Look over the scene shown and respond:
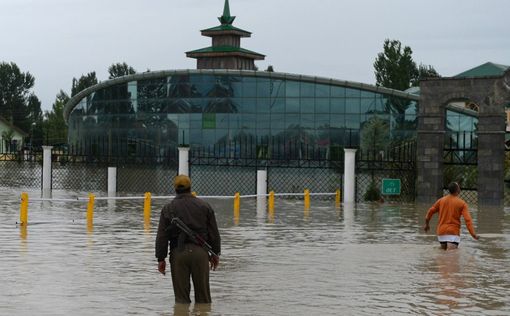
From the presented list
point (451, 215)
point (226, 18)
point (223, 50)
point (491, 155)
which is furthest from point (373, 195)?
point (226, 18)

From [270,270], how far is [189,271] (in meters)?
3.48

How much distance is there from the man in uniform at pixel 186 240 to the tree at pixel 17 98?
120m

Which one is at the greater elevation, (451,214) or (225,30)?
(225,30)

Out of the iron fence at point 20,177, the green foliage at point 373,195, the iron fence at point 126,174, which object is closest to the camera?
the green foliage at point 373,195

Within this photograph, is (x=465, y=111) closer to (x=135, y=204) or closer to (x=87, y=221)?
(x=135, y=204)

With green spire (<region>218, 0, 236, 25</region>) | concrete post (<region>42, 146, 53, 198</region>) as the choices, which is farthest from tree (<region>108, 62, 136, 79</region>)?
concrete post (<region>42, 146, 53, 198</region>)

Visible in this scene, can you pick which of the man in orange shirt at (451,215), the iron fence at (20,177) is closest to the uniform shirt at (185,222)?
the man in orange shirt at (451,215)

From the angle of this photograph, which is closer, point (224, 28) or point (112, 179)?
point (112, 179)

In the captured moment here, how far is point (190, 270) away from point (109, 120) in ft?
188

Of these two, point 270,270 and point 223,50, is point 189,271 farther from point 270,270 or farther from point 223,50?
point 223,50

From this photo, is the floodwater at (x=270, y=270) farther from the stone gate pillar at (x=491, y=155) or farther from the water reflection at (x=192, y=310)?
the stone gate pillar at (x=491, y=155)

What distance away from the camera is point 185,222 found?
10.1 m

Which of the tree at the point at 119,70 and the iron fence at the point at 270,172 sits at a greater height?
the tree at the point at 119,70

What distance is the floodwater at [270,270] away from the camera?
10.5 meters
